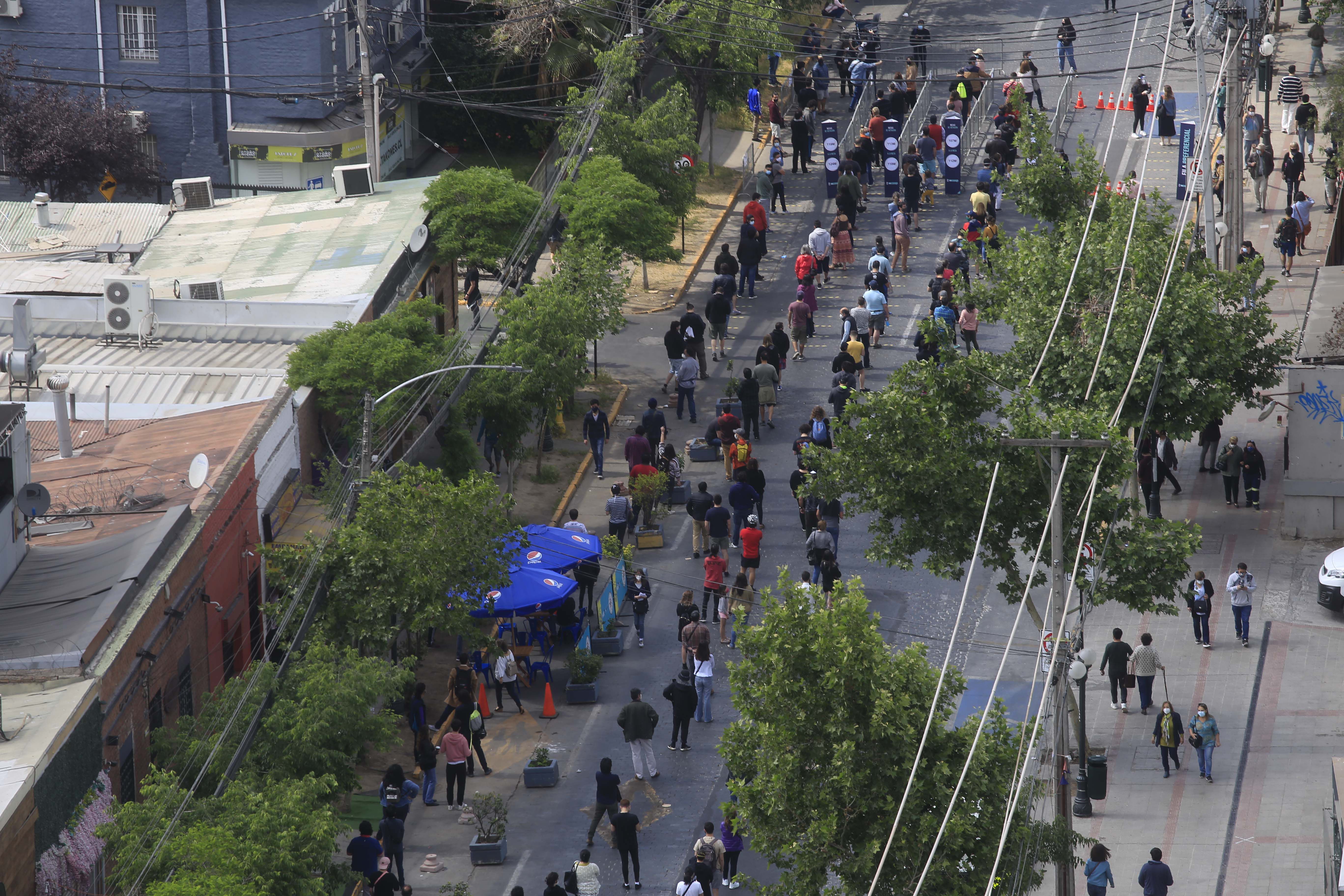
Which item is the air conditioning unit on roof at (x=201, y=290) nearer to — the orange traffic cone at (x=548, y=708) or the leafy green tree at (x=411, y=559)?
the leafy green tree at (x=411, y=559)

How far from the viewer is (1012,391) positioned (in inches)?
1104

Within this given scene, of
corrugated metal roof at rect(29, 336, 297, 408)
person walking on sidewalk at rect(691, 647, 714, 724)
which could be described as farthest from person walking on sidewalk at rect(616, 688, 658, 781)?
corrugated metal roof at rect(29, 336, 297, 408)

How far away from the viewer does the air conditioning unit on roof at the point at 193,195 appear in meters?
42.7

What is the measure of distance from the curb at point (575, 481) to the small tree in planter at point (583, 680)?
447cm

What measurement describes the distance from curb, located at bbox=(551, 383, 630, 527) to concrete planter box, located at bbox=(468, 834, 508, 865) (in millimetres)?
8937

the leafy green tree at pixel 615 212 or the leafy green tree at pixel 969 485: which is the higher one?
the leafy green tree at pixel 615 212

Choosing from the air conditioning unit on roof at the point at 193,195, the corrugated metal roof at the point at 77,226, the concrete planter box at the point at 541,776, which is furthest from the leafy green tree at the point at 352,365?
the air conditioning unit on roof at the point at 193,195

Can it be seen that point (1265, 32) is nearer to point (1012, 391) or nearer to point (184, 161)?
point (1012, 391)

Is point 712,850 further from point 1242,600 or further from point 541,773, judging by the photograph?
point 1242,600

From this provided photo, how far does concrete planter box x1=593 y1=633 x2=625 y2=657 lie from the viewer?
3136 centimetres

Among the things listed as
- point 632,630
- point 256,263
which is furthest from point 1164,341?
point 256,263

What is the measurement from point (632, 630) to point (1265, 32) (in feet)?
62.3

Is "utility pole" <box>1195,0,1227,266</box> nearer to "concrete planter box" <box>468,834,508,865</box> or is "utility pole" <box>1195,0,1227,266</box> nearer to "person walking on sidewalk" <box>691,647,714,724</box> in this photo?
"person walking on sidewalk" <box>691,647,714,724</box>

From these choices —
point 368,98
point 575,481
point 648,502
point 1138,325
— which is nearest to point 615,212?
point 575,481
